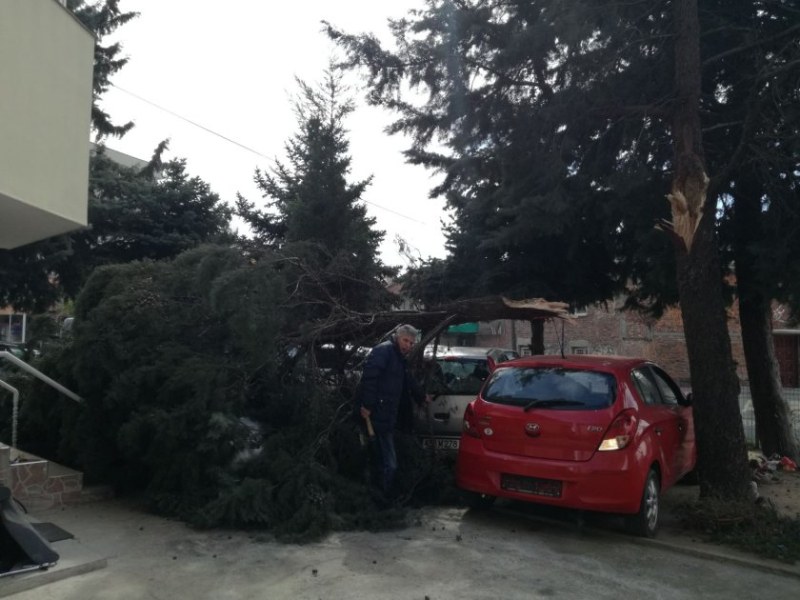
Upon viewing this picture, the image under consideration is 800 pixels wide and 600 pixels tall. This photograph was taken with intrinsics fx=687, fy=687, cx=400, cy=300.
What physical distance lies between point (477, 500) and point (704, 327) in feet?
9.64

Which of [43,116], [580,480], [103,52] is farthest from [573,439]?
[103,52]

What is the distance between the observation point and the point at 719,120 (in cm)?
892

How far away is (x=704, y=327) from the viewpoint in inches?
279

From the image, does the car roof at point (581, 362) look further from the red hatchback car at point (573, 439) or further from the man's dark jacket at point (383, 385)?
the man's dark jacket at point (383, 385)

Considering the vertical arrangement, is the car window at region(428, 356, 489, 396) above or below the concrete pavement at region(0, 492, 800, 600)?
above

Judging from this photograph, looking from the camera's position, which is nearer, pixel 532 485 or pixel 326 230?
pixel 532 485

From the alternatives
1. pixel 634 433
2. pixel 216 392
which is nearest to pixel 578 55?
pixel 634 433

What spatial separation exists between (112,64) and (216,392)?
11461mm

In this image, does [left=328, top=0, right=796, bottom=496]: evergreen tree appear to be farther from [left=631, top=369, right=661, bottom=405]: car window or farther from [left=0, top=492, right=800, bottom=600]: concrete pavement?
[left=0, top=492, right=800, bottom=600]: concrete pavement

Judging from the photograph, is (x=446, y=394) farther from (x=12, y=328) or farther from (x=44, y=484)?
(x=12, y=328)

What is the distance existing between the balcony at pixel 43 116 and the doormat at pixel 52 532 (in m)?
2.77

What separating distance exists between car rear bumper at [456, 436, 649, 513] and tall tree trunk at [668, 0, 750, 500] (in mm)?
1310

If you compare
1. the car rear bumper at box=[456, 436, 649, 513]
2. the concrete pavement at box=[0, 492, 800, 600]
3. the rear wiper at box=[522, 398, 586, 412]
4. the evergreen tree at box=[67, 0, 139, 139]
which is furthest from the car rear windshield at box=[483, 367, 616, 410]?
the evergreen tree at box=[67, 0, 139, 139]

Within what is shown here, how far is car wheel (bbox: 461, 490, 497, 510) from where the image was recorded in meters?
7.03
